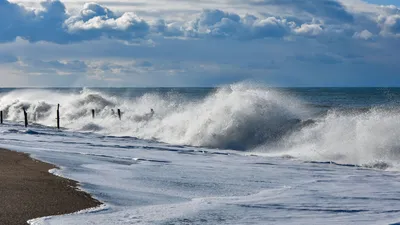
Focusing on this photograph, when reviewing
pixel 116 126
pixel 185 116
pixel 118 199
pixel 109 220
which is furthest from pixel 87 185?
pixel 116 126

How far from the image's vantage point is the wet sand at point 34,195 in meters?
8.49

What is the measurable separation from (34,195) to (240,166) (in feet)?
23.4

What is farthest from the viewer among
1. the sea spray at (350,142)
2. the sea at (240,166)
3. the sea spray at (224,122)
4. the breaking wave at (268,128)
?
the sea spray at (224,122)

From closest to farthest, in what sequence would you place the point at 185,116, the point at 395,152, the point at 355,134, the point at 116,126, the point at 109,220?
the point at 109,220 < the point at 395,152 < the point at 355,134 < the point at 185,116 < the point at 116,126

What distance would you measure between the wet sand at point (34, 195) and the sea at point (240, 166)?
1.03ft

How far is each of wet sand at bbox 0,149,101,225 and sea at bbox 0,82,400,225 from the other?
0.31m

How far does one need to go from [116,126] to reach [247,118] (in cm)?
1099

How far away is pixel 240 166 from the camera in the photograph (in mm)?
15938

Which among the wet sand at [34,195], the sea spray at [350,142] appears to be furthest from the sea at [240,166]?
the wet sand at [34,195]

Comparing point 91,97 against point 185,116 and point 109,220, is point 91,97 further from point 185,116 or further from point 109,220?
point 109,220

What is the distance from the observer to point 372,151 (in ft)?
61.2

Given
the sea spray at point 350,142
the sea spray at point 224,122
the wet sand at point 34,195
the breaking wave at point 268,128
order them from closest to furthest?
1. the wet sand at point 34,195
2. the sea spray at point 350,142
3. the breaking wave at point 268,128
4. the sea spray at point 224,122

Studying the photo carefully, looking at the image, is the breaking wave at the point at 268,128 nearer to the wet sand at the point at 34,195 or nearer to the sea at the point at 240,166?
the sea at the point at 240,166

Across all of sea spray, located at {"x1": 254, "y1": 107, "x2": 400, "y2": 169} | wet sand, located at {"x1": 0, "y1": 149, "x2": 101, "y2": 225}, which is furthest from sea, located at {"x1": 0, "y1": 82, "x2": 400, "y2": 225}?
wet sand, located at {"x1": 0, "y1": 149, "x2": 101, "y2": 225}
